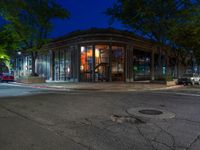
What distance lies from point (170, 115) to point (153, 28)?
1977 cm

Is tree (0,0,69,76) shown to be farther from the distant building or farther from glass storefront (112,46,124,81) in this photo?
glass storefront (112,46,124,81)

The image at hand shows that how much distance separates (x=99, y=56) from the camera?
29.3m

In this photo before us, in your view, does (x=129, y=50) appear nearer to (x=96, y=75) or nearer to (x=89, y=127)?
(x=96, y=75)

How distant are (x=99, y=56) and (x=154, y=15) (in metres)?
9.54

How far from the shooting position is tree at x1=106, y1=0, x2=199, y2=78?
2372 cm

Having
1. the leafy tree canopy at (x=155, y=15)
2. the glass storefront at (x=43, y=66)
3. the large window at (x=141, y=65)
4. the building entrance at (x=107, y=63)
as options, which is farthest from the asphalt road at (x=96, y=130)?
the glass storefront at (x=43, y=66)

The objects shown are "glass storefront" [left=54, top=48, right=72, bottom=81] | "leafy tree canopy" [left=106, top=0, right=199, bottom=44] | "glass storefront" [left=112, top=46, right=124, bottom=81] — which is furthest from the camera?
"glass storefront" [left=54, top=48, right=72, bottom=81]

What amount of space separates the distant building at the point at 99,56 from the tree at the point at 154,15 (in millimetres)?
3300

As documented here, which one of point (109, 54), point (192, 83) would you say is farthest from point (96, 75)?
point (192, 83)

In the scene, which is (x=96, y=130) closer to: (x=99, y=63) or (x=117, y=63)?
(x=99, y=63)

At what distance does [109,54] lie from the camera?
28.9 meters

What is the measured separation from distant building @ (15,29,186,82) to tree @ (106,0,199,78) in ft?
10.8

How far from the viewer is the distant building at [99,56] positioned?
2842 centimetres

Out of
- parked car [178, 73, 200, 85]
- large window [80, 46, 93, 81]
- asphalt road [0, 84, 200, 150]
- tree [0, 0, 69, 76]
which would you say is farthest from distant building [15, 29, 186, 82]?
asphalt road [0, 84, 200, 150]
